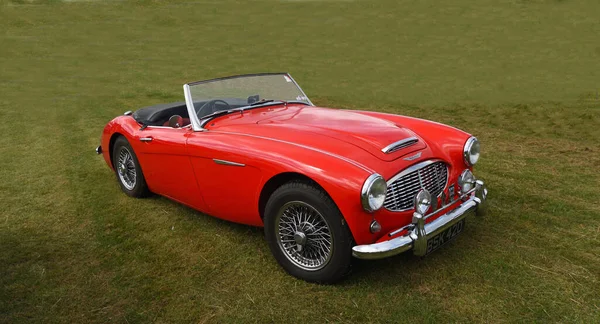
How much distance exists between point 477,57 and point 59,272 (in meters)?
16.9

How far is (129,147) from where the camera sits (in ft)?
17.0

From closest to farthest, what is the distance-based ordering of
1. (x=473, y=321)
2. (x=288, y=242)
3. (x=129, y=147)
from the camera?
(x=473, y=321) → (x=288, y=242) → (x=129, y=147)

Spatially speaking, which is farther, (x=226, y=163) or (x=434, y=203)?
(x=226, y=163)

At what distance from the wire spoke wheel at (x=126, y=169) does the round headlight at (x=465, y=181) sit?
3.46 m

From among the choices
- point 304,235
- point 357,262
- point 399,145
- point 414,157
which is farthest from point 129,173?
point 414,157

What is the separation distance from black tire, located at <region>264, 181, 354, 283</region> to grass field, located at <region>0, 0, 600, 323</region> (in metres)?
0.14

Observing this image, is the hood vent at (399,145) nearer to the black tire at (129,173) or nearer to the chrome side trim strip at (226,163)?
the chrome side trim strip at (226,163)

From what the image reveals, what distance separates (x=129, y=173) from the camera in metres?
5.35

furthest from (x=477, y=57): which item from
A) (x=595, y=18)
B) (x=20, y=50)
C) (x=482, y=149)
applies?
(x=20, y=50)

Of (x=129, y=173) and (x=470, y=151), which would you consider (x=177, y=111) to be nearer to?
(x=129, y=173)

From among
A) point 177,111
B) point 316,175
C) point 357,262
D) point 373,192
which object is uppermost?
point 177,111

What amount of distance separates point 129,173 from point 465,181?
12.0ft

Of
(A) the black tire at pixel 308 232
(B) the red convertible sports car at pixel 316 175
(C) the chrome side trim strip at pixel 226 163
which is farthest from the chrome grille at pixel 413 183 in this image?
(C) the chrome side trim strip at pixel 226 163

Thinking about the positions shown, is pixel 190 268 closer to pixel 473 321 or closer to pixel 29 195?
pixel 473 321
